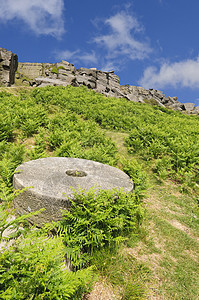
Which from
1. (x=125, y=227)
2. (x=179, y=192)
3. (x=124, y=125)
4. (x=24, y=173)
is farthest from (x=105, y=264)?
(x=124, y=125)

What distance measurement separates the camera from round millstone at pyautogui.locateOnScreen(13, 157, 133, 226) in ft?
10.6

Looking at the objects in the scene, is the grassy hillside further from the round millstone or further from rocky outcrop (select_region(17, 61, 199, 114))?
rocky outcrop (select_region(17, 61, 199, 114))

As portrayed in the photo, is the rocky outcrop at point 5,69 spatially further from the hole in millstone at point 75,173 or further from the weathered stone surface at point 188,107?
the weathered stone surface at point 188,107

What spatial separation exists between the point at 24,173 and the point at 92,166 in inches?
77.5

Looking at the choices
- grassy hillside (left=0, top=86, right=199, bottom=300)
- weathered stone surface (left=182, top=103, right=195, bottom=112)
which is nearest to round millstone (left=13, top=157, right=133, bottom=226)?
grassy hillside (left=0, top=86, right=199, bottom=300)

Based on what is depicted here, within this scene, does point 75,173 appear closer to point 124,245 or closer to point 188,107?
point 124,245

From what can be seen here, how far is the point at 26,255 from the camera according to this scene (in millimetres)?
1899

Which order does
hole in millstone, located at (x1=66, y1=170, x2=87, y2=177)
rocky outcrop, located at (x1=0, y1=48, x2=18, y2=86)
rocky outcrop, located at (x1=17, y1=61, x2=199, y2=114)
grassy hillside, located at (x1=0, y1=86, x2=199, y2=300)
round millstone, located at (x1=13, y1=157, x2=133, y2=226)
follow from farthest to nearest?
rocky outcrop, located at (x1=0, y1=48, x2=18, y2=86) → rocky outcrop, located at (x1=17, y1=61, x2=199, y2=114) → hole in millstone, located at (x1=66, y1=170, x2=87, y2=177) → round millstone, located at (x1=13, y1=157, x2=133, y2=226) → grassy hillside, located at (x1=0, y1=86, x2=199, y2=300)

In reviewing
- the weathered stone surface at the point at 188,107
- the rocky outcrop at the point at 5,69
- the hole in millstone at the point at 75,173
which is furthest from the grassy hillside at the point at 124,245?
the weathered stone surface at the point at 188,107

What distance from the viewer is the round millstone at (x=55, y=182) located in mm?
3242

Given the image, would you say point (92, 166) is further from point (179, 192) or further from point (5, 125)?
point (5, 125)

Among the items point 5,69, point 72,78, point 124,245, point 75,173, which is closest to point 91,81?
point 72,78

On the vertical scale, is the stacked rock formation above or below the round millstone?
above

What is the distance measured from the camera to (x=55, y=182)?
371 centimetres
